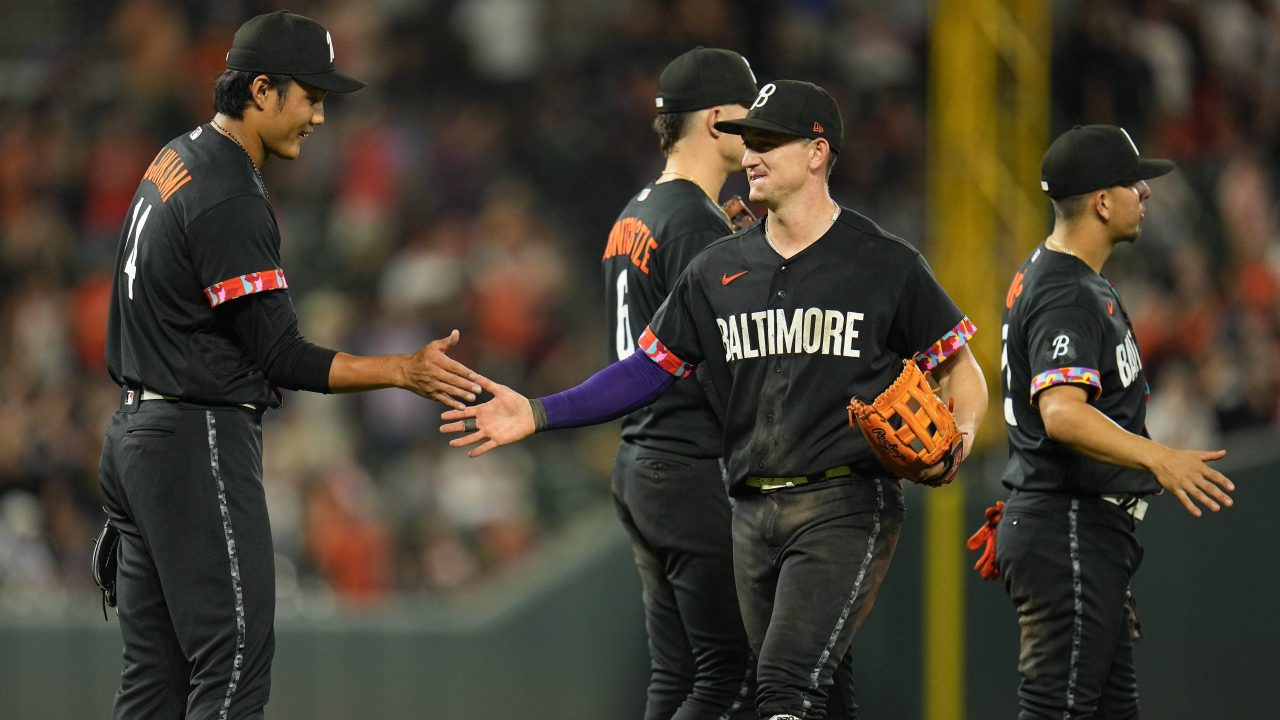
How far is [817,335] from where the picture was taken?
510 cm

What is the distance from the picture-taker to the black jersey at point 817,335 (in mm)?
5074

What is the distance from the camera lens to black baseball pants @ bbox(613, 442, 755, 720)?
19.0 ft

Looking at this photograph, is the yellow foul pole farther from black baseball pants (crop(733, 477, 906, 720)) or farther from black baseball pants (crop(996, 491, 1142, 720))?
black baseball pants (crop(733, 477, 906, 720))

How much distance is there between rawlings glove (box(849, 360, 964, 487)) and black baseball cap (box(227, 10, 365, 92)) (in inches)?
76.4

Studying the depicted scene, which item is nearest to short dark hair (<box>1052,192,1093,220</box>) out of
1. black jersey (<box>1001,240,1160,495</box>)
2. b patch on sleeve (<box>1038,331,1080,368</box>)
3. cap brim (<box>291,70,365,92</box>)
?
black jersey (<box>1001,240,1160,495</box>)

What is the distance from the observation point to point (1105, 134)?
594 centimetres

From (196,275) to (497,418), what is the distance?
3.37 ft

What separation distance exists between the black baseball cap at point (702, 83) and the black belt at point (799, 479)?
1.61 m

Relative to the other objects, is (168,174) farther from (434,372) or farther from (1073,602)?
(1073,602)

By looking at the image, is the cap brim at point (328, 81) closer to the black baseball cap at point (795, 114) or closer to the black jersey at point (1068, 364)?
the black baseball cap at point (795, 114)

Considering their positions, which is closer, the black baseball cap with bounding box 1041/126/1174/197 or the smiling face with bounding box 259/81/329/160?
the smiling face with bounding box 259/81/329/160

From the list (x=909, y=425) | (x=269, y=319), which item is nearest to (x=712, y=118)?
(x=909, y=425)

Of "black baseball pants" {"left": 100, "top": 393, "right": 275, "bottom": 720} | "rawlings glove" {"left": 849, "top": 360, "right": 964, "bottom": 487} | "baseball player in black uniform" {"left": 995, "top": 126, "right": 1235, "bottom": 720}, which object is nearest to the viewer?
"rawlings glove" {"left": 849, "top": 360, "right": 964, "bottom": 487}

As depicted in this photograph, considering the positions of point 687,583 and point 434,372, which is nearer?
point 434,372
